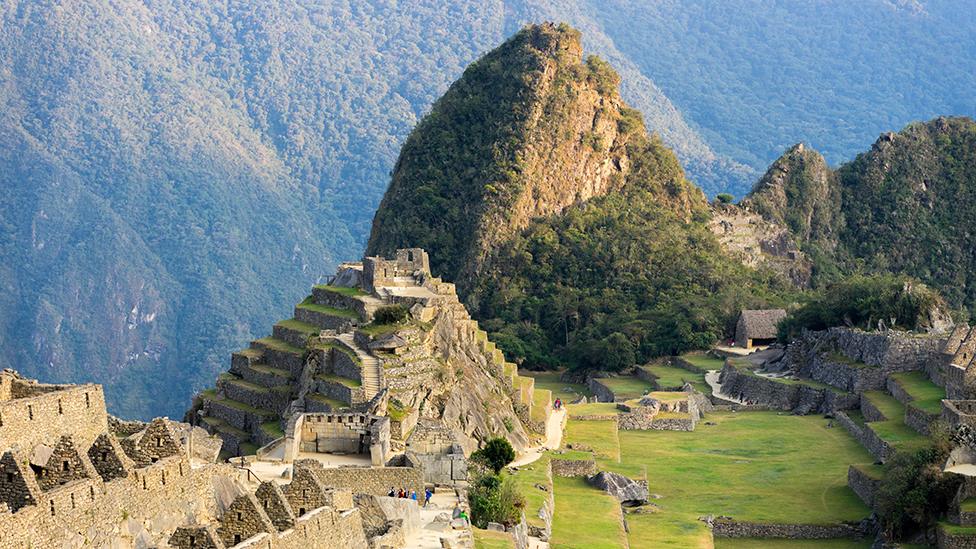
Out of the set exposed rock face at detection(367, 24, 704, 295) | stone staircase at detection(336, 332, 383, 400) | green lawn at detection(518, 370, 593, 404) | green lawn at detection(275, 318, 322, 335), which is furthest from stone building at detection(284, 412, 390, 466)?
exposed rock face at detection(367, 24, 704, 295)

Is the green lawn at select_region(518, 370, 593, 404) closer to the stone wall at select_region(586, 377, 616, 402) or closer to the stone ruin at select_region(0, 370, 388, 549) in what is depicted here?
the stone wall at select_region(586, 377, 616, 402)

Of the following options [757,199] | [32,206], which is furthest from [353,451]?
[757,199]

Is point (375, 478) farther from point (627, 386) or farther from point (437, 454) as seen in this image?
point (627, 386)

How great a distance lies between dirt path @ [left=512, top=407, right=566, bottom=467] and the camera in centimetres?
6950

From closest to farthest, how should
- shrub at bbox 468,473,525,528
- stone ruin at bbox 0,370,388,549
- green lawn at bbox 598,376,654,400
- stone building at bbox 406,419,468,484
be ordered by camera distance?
stone ruin at bbox 0,370,388,549 → shrub at bbox 468,473,525,528 → stone building at bbox 406,419,468,484 → green lawn at bbox 598,376,654,400

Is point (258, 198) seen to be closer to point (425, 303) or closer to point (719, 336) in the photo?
point (719, 336)

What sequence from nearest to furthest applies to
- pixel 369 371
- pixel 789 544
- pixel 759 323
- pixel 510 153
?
1. pixel 369 371
2. pixel 789 544
3. pixel 759 323
4. pixel 510 153

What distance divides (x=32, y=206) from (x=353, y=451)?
5089 cm

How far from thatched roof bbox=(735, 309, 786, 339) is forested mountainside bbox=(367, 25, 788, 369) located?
1638mm

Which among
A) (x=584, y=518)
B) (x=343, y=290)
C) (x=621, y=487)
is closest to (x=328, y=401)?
(x=584, y=518)

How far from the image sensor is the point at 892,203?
534 feet

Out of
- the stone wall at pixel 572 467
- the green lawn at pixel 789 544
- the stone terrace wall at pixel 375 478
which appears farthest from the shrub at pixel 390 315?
the stone terrace wall at pixel 375 478

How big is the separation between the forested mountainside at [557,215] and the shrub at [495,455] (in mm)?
52080

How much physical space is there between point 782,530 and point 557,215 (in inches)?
2956
